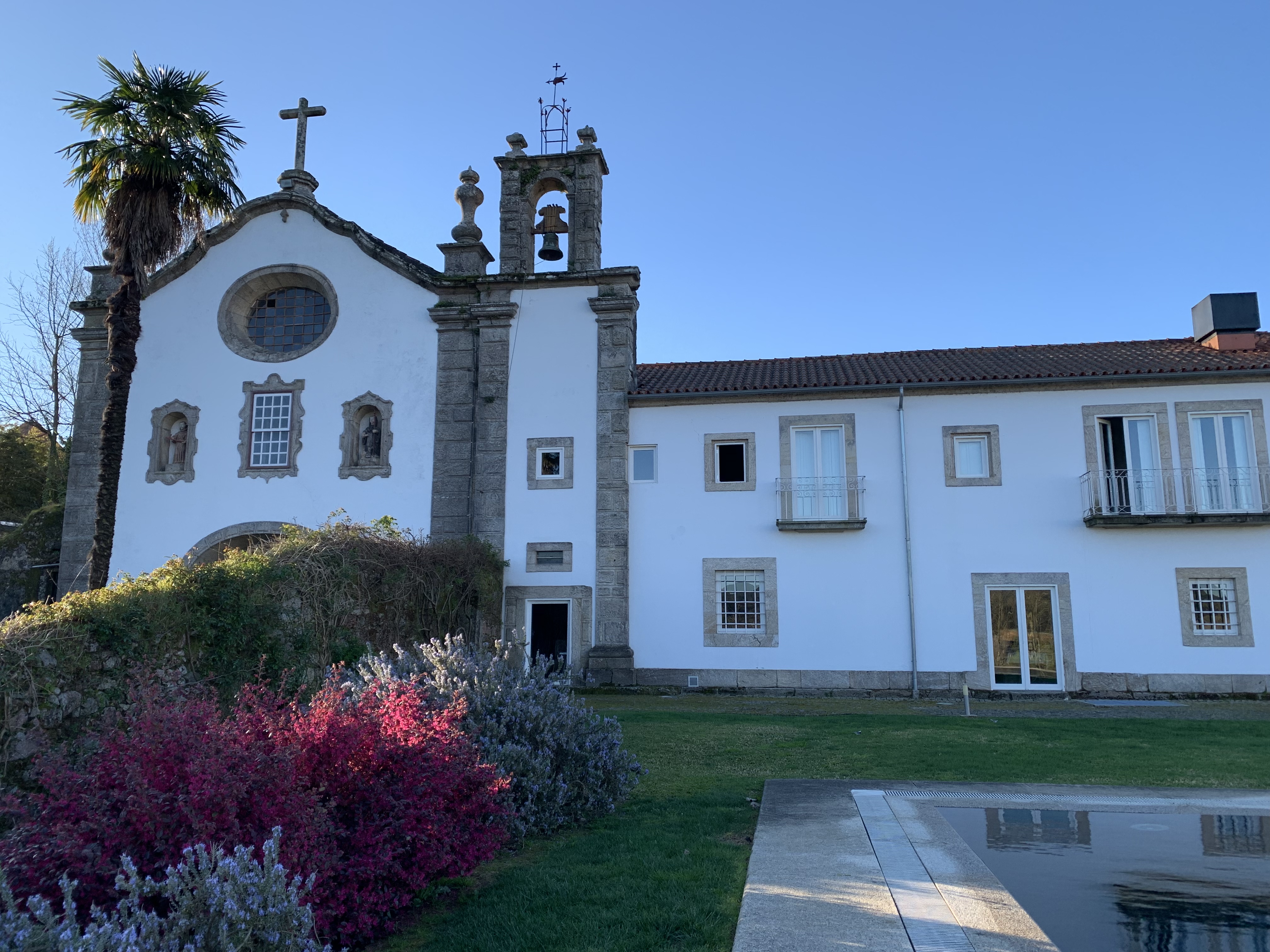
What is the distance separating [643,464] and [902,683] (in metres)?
6.48

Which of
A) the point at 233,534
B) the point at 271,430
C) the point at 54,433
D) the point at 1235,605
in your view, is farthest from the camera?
the point at 54,433

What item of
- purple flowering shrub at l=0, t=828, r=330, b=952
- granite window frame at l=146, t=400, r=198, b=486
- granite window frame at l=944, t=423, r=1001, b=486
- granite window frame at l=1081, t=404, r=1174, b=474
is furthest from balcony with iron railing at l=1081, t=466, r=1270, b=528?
granite window frame at l=146, t=400, r=198, b=486

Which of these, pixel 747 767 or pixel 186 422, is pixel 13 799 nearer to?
pixel 747 767

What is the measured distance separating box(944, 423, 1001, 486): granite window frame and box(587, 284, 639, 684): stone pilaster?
6.17 metres

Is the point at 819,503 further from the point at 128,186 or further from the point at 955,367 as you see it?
the point at 128,186

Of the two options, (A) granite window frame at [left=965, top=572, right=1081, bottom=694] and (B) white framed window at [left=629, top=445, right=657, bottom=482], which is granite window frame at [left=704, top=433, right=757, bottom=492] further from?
(A) granite window frame at [left=965, top=572, right=1081, bottom=694]

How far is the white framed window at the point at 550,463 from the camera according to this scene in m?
19.3

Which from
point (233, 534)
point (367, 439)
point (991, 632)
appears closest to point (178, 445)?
point (233, 534)

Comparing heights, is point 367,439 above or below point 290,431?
below

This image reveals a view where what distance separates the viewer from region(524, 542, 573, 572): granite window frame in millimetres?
18953

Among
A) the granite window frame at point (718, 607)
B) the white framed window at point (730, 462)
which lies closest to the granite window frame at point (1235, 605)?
the granite window frame at point (718, 607)

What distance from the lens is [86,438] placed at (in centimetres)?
2097

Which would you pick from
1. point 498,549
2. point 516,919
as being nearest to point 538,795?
point 516,919

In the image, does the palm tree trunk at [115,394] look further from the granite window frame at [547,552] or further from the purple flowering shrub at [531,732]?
the purple flowering shrub at [531,732]
